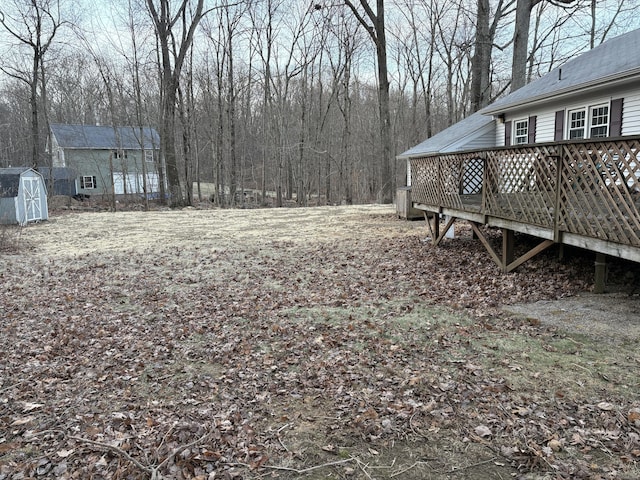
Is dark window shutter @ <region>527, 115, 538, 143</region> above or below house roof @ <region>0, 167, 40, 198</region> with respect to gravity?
above

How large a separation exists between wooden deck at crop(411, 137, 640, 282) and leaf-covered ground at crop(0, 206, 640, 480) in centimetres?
105

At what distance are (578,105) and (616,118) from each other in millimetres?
1365

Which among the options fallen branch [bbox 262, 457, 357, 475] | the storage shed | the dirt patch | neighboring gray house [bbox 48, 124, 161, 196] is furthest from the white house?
neighboring gray house [bbox 48, 124, 161, 196]

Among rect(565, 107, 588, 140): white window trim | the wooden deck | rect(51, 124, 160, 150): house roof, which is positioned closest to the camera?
the wooden deck

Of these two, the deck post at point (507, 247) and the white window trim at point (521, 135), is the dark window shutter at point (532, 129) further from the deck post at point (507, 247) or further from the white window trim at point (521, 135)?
the deck post at point (507, 247)

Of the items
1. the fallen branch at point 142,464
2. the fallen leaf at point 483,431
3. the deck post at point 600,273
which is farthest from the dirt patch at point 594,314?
the fallen branch at point 142,464

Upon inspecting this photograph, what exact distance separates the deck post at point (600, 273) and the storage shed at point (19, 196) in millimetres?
16513

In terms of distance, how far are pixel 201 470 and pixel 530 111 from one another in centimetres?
1304

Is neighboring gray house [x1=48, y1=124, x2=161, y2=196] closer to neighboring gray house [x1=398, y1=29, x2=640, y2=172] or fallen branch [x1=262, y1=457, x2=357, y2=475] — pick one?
neighboring gray house [x1=398, y1=29, x2=640, y2=172]

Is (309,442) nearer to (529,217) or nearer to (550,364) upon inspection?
(550,364)

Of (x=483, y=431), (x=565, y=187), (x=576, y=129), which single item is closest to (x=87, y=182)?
(x=576, y=129)

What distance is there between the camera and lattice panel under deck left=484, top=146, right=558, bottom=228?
21.0ft

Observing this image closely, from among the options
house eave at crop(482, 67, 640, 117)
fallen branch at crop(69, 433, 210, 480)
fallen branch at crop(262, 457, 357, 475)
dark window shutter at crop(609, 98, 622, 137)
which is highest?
house eave at crop(482, 67, 640, 117)

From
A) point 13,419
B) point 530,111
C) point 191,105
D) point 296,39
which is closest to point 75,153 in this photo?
point 191,105
